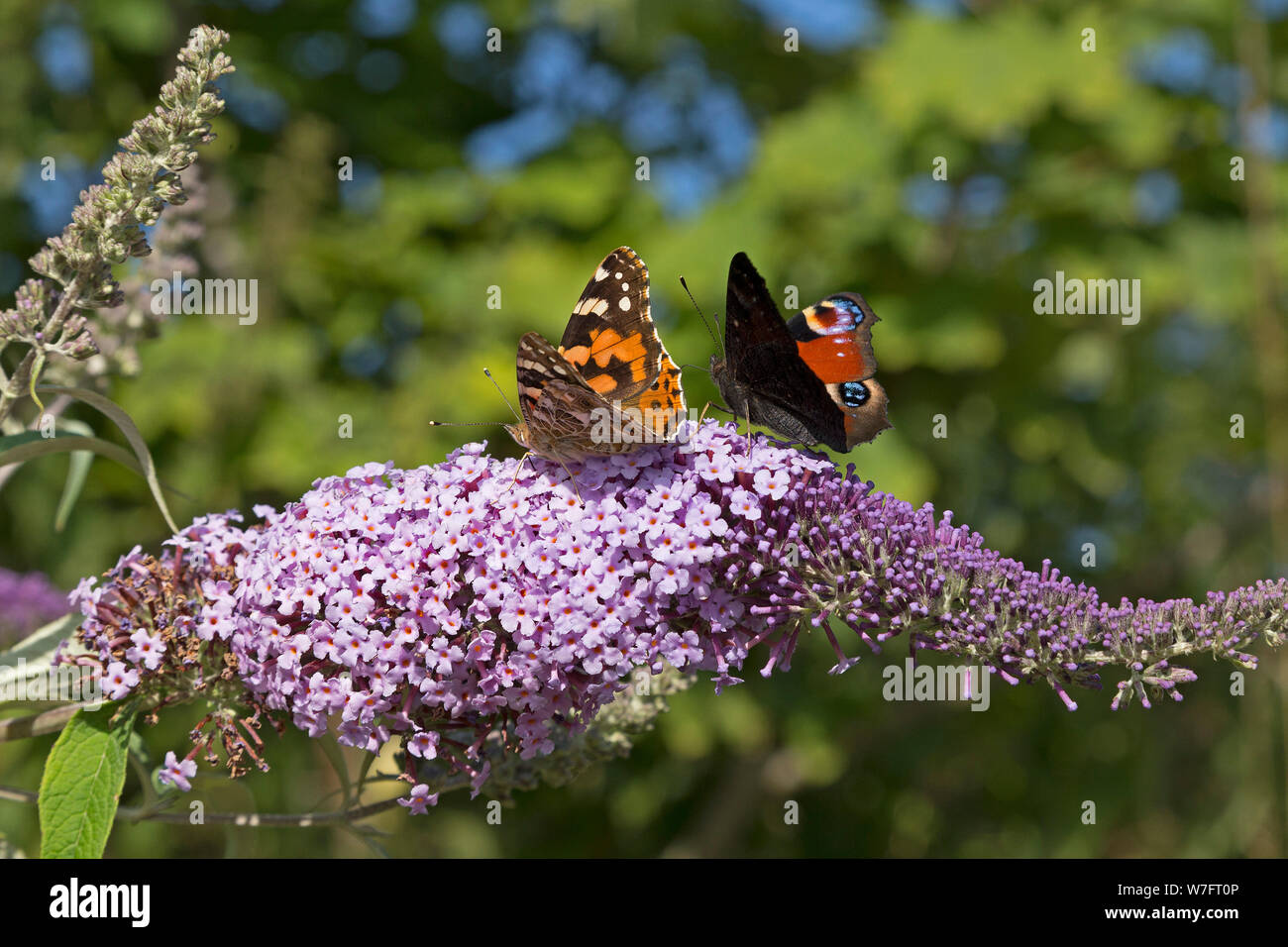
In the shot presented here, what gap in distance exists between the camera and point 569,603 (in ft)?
6.47

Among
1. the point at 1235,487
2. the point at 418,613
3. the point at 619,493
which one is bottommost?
the point at 418,613

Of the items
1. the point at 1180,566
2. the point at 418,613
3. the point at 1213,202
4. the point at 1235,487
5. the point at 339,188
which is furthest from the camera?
the point at 1235,487

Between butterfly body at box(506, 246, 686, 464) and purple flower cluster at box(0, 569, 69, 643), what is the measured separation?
1.66 metres

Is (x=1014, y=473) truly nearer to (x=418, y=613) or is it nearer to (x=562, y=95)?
(x=562, y=95)

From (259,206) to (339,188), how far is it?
0.47 meters

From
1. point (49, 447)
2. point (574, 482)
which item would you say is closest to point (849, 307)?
point (574, 482)

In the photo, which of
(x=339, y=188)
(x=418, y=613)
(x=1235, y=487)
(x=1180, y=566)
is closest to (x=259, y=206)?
(x=339, y=188)

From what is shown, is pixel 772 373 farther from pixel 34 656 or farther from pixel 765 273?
pixel 765 273

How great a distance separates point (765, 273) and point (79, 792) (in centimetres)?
384

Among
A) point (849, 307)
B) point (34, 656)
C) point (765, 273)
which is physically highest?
point (765, 273)

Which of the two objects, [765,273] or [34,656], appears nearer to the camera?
[34,656]
